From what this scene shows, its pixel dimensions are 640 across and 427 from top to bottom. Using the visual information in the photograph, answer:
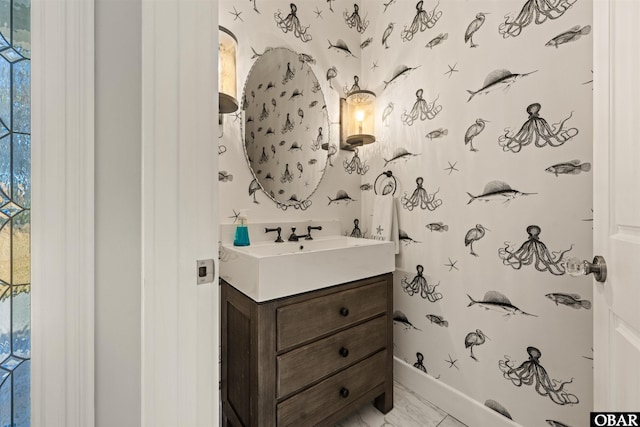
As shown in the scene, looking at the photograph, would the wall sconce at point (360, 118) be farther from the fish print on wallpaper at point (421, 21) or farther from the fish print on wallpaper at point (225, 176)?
the fish print on wallpaper at point (225, 176)

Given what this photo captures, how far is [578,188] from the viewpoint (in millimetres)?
1092

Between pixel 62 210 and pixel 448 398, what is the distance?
1.80 meters

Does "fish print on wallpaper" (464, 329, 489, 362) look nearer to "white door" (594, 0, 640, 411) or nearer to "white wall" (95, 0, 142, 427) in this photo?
"white door" (594, 0, 640, 411)

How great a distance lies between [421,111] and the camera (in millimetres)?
1614

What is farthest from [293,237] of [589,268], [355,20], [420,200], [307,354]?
[355,20]

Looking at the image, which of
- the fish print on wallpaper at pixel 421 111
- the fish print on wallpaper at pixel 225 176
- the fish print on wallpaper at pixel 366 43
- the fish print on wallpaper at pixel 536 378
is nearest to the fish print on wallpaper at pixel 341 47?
the fish print on wallpaper at pixel 366 43

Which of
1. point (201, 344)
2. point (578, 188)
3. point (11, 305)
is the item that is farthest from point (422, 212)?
point (11, 305)

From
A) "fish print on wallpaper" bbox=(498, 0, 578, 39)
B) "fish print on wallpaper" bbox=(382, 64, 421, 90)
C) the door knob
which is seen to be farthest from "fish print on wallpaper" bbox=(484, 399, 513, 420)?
"fish print on wallpaper" bbox=(382, 64, 421, 90)

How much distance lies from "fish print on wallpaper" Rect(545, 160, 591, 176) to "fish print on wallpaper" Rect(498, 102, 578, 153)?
8cm

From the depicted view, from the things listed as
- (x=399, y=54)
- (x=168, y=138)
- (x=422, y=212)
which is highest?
(x=399, y=54)

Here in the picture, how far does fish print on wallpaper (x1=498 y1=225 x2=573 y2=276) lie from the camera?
114cm

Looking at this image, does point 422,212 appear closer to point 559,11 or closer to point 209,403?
point 559,11

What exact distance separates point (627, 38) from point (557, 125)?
542 mm

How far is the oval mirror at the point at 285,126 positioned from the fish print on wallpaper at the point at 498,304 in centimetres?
109
